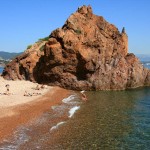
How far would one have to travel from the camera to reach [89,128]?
34.6 m

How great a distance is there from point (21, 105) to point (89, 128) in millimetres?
14079

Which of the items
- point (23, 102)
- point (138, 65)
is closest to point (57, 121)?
point (23, 102)

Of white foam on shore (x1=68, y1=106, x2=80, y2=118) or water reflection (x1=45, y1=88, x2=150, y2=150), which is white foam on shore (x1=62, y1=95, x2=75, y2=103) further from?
white foam on shore (x1=68, y1=106, x2=80, y2=118)

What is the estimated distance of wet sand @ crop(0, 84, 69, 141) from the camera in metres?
33.6

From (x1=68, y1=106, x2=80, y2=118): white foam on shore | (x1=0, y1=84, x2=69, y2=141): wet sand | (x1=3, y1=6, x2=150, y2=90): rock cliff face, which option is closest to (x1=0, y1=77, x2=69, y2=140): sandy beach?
(x1=0, y1=84, x2=69, y2=141): wet sand

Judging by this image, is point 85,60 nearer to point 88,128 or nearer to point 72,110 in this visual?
point 72,110

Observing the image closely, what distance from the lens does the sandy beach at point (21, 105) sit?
115 feet

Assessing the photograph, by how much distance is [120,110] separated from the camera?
45.4 metres

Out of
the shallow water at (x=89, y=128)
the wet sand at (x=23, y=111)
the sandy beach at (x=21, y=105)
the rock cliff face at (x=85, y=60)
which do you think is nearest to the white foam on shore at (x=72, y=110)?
the shallow water at (x=89, y=128)

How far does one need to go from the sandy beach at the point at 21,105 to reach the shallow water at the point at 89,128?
4.39 ft

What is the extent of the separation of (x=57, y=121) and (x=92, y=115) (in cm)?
575

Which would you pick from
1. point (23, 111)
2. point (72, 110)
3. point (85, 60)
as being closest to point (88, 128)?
point (72, 110)

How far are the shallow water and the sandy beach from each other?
4.39 ft

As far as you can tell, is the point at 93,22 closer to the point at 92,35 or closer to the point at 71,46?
the point at 92,35
